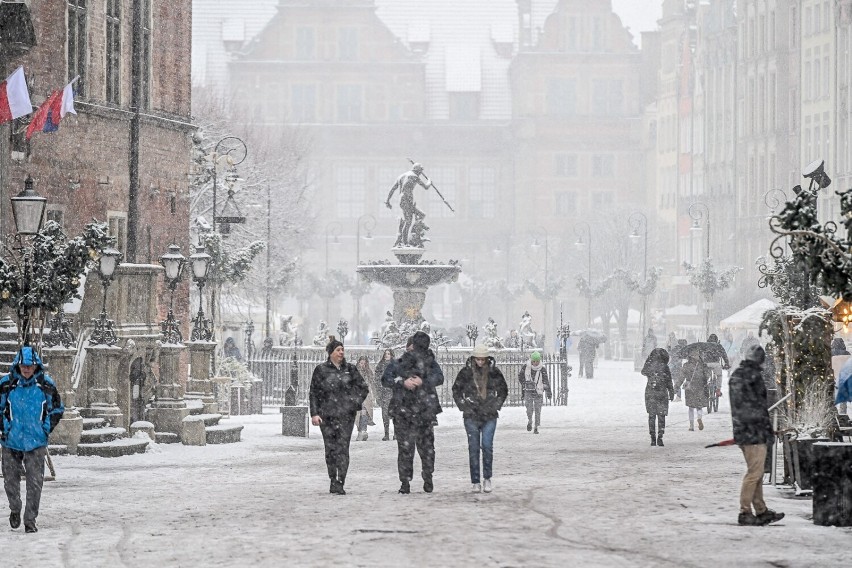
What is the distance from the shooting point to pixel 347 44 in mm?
104438

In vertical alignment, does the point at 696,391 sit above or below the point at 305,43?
below

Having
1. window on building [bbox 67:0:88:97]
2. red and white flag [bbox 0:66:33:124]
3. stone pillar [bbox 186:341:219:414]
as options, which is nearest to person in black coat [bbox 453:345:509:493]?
red and white flag [bbox 0:66:33:124]

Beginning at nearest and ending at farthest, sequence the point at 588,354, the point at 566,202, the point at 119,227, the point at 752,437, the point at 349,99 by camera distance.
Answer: the point at 752,437, the point at 119,227, the point at 588,354, the point at 566,202, the point at 349,99

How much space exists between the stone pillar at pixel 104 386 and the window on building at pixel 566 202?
80.1 metres

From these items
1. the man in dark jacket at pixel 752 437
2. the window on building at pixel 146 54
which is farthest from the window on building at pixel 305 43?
the man in dark jacket at pixel 752 437

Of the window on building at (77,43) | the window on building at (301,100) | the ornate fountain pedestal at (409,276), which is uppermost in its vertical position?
the window on building at (301,100)

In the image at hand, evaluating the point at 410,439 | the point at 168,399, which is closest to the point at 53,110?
the point at 168,399

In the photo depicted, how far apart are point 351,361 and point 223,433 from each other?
1093 cm

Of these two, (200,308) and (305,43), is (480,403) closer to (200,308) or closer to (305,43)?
(200,308)

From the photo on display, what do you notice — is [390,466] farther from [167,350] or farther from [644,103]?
[644,103]

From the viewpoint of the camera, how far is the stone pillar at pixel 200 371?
27188 millimetres

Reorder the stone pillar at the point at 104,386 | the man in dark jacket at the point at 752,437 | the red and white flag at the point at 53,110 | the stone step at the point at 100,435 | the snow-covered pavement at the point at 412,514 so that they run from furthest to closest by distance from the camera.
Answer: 1. the red and white flag at the point at 53,110
2. the stone pillar at the point at 104,386
3. the stone step at the point at 100,435
4. the man in dark jacket at the point at 752,437
5. the snow-covered pavement at the point at 412,514

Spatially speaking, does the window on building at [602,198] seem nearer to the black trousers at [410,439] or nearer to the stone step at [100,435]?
the stone step at [100,435]

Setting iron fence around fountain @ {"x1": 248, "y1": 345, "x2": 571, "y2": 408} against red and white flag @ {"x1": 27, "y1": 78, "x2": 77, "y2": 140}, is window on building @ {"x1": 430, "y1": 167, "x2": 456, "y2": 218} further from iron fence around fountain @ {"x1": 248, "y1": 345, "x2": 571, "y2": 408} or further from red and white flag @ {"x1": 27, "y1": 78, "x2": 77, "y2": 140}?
red and white flag @ {"x1": 27, "y1": 78, "x2": 77, "y2": 140}
